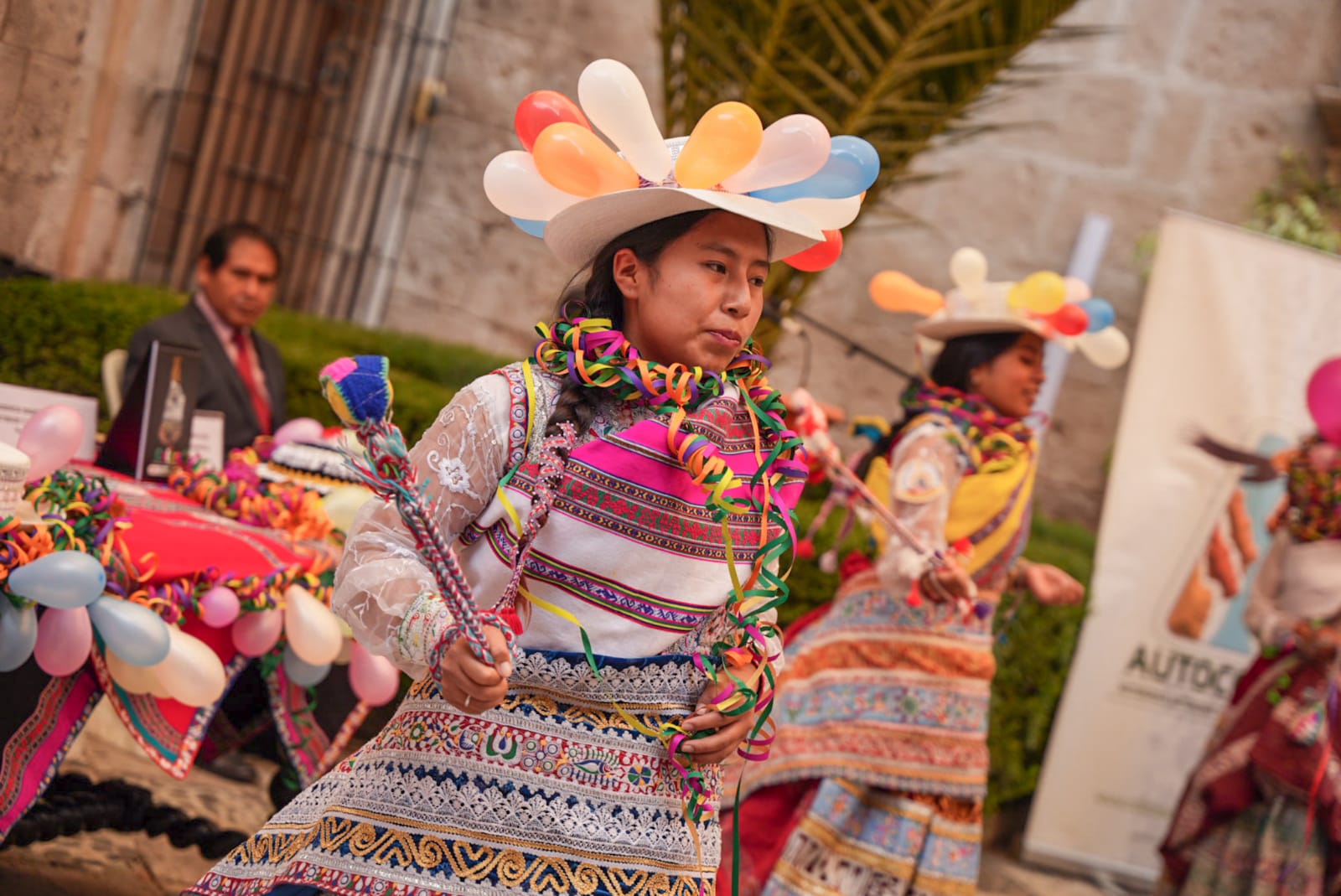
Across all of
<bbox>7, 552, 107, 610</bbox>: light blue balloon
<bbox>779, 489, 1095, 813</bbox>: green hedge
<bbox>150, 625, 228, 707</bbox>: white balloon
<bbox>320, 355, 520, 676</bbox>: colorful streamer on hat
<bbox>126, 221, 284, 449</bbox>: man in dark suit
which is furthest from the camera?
<bbox>779, 489, 1095, 813</bbox>: green hedge

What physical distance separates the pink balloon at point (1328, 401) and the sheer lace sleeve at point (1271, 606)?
37 cm

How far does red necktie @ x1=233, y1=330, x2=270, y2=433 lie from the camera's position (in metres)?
4.49

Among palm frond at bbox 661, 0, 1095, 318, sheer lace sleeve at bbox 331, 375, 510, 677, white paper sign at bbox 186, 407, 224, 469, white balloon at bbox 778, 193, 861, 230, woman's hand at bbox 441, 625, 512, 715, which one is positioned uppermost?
palm frond at bbox 661, 0, 1095, 318

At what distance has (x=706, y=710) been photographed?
1.90m

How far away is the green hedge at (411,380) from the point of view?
15.7 feet

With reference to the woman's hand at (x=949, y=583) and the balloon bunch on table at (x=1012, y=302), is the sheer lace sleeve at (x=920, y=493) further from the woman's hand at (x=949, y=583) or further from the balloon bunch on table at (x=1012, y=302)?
the balloon bunch on table at (x=1012, y=302)

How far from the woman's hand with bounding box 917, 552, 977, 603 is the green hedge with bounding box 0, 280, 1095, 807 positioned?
1.12 meters

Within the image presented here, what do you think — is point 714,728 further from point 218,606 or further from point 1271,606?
point 1271,606

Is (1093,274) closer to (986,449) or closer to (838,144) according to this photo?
(986,449)

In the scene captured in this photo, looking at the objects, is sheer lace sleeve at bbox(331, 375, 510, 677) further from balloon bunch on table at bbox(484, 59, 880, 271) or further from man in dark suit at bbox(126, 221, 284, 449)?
man in dark suit at bbox(126, 221, 284, 449)

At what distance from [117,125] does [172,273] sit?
4.73ft

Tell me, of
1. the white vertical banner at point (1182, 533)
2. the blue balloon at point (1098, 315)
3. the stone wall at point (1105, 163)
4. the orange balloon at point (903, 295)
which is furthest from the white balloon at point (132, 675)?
the stone wall at point (1105, 163)

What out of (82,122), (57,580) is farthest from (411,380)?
(57,580)

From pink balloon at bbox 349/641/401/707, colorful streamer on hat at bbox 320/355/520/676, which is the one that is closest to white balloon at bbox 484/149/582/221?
colorful streamer on hat at bbox 320/355/520/676
